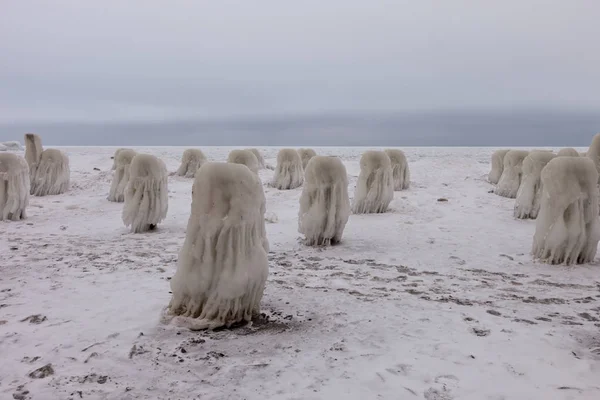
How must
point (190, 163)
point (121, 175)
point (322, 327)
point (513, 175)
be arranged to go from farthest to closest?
point (190, 163)
point (513, 175)
point (121, 175)
point (322, 327)

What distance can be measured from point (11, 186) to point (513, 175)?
45.6 ft

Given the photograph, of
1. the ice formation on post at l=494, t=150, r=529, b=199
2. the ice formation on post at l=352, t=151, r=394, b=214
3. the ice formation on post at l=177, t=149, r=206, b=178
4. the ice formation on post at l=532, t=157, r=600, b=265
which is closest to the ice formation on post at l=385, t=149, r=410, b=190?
the ice formation on post at l=494, t=150, r=529, b=199

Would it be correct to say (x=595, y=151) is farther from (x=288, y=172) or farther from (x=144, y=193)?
(x=144, y=193)

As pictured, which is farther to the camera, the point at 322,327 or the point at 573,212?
the point at 573,212

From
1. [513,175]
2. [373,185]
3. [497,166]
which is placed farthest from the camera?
[497,166]

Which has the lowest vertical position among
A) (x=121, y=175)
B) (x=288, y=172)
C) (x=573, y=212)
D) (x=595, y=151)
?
→ (x=121, y=175)

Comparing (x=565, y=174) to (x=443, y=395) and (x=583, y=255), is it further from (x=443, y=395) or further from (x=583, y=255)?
(x=443, y=395)

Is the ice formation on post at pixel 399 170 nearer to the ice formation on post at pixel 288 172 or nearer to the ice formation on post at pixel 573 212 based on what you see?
the ice formation on post at pixel 288 172

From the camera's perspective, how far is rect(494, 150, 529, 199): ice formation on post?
535 inches

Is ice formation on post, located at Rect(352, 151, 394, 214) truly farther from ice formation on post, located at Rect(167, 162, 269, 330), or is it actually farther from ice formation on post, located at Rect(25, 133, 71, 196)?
ice formation on post, located at Rect(25, 133, 71, 196)

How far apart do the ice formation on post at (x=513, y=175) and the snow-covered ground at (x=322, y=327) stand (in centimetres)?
646

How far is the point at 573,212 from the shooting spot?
20.3 feet

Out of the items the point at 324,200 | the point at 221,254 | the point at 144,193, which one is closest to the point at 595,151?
the point at 324,200

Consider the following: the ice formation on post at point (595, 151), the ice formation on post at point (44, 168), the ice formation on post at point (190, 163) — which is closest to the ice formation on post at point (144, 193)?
the ice formation on post at point (44, 168)
